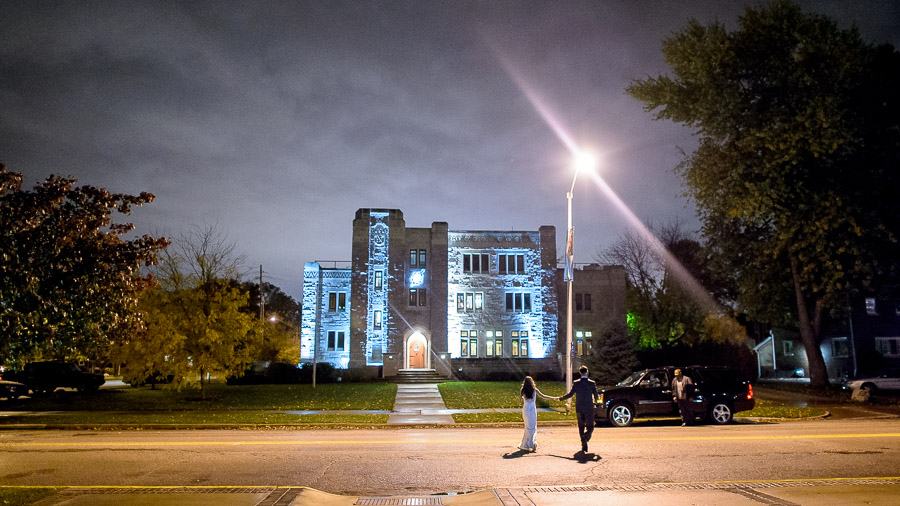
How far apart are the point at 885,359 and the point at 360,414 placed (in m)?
38.1

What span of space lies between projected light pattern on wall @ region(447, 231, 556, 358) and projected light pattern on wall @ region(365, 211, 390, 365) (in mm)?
4921

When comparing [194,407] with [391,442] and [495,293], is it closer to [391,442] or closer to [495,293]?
[391,442]

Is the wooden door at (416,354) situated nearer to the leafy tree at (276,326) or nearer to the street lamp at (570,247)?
the leafy tree at (276,326)

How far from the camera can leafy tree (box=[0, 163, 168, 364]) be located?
13.4 metres

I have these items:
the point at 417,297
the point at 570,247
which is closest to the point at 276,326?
the point at 417,297

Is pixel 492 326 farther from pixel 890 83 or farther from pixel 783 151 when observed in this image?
pixel 890 83

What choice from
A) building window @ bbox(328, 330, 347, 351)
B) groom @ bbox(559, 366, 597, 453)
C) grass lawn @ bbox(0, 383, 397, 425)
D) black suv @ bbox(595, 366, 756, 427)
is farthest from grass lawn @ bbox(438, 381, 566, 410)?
building window @ bbox(328, 330, 347, 351)

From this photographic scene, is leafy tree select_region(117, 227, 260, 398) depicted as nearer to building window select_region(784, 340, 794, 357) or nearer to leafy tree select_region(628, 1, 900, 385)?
leafy tree select_region(628, 1, 900, 385)

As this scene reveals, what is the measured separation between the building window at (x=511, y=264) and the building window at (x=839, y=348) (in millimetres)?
22956

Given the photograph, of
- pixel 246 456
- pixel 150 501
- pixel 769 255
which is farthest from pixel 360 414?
pixel 769 255

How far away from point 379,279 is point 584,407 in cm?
3565

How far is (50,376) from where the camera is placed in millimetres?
32625

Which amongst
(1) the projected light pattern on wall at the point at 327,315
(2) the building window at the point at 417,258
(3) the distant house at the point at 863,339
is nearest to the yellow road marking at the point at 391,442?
(3) the distant house at the point at 863,339

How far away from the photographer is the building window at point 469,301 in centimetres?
4731
